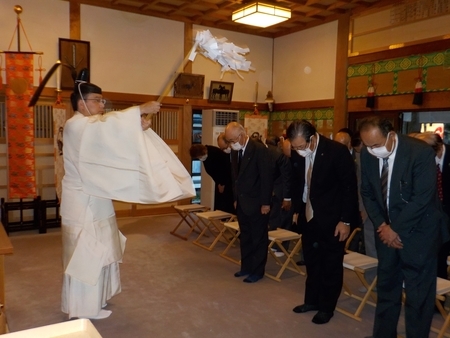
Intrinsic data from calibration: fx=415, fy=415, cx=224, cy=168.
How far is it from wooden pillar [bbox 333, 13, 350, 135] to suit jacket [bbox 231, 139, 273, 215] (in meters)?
3.43

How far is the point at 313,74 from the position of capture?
25.0 feet

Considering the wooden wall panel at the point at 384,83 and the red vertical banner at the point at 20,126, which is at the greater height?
the wooden wall panel at the point at 384,83

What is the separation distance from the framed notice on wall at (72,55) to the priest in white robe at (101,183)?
151 inches

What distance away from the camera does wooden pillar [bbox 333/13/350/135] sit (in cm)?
693

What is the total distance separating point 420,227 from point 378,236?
258 millimetres

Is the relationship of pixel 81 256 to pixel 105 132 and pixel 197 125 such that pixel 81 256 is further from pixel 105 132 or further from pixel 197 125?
pixel 197 125

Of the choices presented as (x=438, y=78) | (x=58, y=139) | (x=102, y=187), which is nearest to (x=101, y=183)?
(x=102, y=187)

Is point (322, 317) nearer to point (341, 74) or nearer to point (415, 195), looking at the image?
point (415, 195)

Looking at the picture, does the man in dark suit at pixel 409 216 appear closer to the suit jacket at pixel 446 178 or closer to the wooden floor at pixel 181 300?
the wooden floor at pixel 181 300

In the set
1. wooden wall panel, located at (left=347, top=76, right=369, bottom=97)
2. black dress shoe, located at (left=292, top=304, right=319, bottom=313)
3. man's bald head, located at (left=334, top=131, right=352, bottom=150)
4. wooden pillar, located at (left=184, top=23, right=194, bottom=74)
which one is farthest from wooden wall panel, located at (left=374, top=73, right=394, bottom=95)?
black dress shoe, located at (left=292, top=304, right=319, bottom=313)

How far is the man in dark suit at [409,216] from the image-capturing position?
2.39 metres

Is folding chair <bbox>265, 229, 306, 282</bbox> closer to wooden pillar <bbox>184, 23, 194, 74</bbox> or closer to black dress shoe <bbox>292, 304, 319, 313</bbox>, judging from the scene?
black dress shoe <bbox>292, 304, 319, 313</bbox>

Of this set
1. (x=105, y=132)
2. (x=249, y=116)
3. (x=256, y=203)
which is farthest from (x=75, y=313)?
(x=249, y=116)

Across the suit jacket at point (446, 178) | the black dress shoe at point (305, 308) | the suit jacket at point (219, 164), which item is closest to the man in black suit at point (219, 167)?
the suit jacket at point (219, 164)
